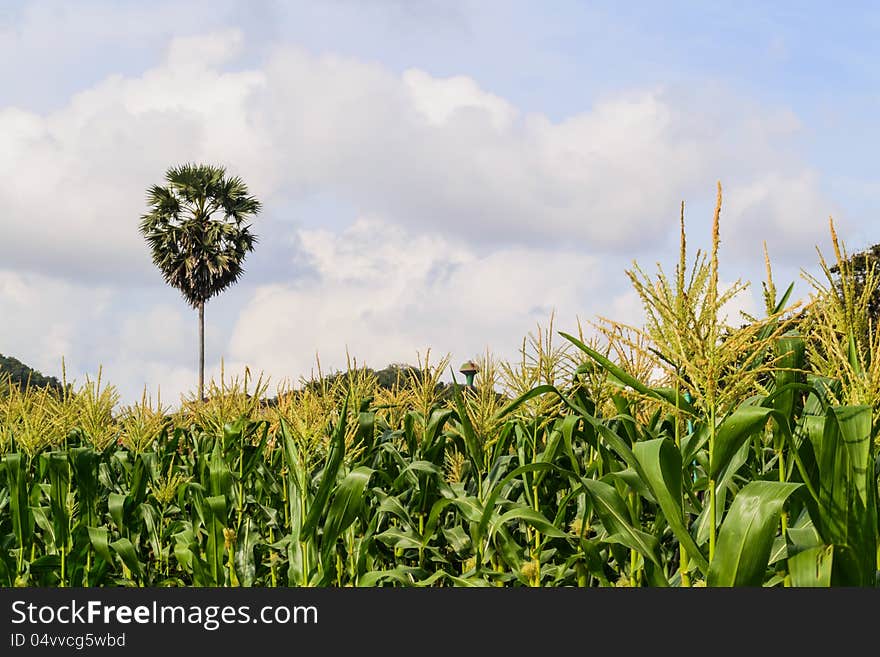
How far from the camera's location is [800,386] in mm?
3488

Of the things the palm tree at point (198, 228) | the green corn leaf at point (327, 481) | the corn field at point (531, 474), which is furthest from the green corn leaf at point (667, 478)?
the palm tree at point (198, 228)

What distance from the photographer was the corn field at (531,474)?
3.27 metres

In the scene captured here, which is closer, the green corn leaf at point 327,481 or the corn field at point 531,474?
the corn field at point 531,474

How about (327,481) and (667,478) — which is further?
(327,481)

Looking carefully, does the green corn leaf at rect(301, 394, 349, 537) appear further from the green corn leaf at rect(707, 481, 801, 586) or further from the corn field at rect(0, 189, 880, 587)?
the green corn leaf at rect(707, 481, 801, 586)

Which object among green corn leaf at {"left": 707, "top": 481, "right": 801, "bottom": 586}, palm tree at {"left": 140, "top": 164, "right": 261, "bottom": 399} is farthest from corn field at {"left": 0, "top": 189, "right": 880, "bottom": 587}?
palm tree at {"left": 140, "top": 164, "right": 261, "bottom": 399}

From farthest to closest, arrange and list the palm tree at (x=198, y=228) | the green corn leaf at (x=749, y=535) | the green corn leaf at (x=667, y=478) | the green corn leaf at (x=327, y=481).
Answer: the palm tree at (x=198, y=228) → the green corn leaf at (x=327, y=481) → the green corn leaf at (x=667, y=478) → the green corn leaf at (x=749, y=535)

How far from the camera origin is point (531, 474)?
16.9 feet

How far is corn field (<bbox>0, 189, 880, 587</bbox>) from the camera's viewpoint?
327 centimetres

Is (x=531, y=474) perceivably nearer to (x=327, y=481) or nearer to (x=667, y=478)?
(x=327, y=481)

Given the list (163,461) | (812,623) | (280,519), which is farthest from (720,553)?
(163,461)

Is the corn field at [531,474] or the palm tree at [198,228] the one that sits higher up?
the palm tree at [198,228]

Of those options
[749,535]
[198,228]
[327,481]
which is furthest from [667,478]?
[198,228]

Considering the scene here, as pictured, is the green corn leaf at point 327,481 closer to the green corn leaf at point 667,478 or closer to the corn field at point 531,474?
the corn field at point 531,474
